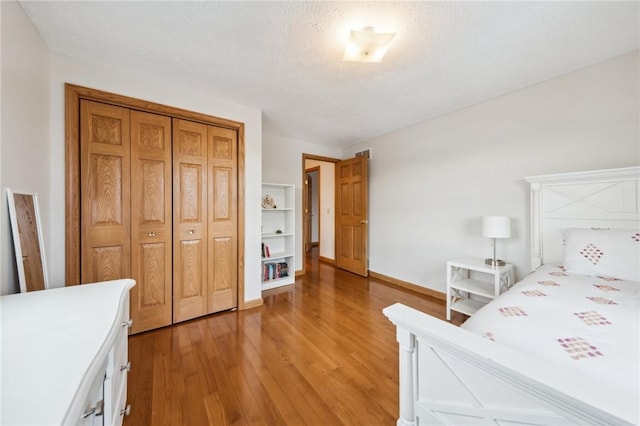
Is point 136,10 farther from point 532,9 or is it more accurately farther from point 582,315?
point 582,315

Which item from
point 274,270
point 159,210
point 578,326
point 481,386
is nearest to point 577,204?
point 578,326

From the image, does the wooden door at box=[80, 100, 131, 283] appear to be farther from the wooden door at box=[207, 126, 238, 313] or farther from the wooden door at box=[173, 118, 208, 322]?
the wooden door at box=[207, 126, 238, 313]

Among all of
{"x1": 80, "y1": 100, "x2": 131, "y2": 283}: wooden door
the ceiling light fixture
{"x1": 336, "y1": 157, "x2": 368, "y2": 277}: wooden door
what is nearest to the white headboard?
the ceiling light fixture

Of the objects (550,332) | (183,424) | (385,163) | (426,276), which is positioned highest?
(385,163)

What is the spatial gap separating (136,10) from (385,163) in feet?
10.6

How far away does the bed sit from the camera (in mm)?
604

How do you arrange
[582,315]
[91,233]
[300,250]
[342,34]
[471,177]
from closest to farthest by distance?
[582,315] → [342,34] → [91,233] → [471,177] → [300,250]

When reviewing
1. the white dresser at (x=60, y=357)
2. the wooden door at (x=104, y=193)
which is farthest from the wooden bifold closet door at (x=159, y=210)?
the white dresser at (x=60, y=357)

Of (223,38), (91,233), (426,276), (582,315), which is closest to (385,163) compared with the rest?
(426,276)

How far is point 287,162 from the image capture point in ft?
13.0

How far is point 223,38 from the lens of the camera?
1.65 m

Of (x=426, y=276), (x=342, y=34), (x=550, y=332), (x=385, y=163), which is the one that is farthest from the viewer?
(x=385, y=163)

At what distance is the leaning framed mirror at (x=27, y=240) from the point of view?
1.25 meters

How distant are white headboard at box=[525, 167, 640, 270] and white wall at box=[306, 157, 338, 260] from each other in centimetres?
331
